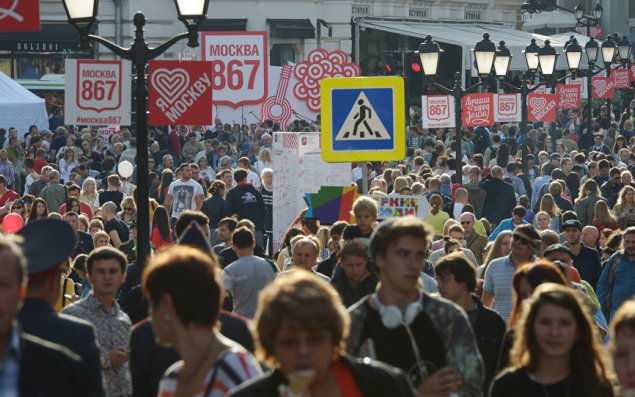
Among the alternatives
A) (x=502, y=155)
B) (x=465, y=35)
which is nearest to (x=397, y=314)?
(x=502, y=155)

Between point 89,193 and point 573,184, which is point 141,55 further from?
point 573,184

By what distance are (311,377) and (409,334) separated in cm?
147

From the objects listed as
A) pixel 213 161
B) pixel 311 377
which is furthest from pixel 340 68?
pixel 311 377

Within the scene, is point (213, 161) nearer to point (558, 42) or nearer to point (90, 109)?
point (90, 109)

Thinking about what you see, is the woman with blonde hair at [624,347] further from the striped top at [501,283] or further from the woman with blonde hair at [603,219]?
the woman with blonde hair at [603,219]

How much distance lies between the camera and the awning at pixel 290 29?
50.2 metres

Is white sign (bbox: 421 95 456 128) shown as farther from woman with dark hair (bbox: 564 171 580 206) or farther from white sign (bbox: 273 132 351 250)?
white sign (bbox: 273 132 351 250)

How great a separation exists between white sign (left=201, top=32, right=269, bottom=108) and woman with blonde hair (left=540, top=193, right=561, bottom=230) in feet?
27.4

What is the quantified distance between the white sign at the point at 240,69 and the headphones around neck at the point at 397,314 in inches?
784

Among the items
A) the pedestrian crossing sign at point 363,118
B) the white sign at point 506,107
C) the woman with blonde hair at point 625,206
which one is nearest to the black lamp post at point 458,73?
the woman with blonde hair at point 625,206

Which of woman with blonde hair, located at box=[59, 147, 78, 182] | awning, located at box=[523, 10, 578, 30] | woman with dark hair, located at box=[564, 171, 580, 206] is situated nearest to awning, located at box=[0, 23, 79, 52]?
woman with blonde hair, located at box=[59, 147, 78, 182]

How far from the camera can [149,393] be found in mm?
6488

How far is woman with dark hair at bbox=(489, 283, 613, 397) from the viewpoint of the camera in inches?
224

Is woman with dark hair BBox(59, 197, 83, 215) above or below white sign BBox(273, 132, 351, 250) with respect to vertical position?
below
